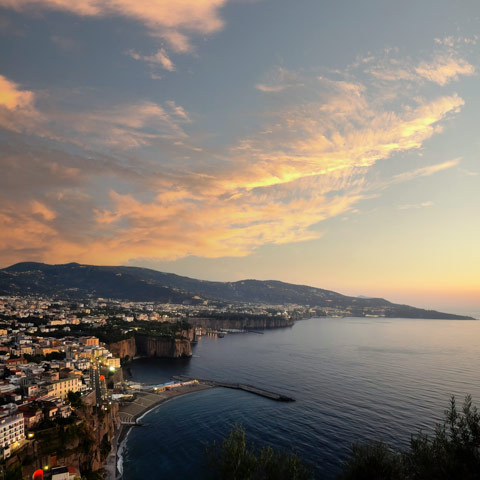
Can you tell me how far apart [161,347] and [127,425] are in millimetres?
57819

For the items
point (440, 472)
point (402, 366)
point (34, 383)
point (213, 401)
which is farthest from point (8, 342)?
point (402, 366)

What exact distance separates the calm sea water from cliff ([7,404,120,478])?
367cm

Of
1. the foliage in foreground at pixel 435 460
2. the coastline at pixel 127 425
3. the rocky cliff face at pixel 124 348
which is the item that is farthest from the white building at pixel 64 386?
the rocky cliff face at pixel 124 348

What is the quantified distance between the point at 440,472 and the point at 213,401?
42635 mm

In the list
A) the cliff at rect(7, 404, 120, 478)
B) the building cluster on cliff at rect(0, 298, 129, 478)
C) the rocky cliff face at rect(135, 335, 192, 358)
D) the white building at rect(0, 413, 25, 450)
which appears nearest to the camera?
the white building at rect(0, 413, 25, 450)

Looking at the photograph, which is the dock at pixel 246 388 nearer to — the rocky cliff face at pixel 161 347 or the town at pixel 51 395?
the town at pixel 51 395

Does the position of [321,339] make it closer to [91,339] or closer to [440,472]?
[91,339]

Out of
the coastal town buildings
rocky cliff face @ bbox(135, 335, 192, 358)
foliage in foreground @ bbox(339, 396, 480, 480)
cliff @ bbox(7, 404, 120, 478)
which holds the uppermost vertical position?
foliage in foreground @ bbox(339, 396, 480, 480)

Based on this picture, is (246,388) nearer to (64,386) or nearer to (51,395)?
(64,386)

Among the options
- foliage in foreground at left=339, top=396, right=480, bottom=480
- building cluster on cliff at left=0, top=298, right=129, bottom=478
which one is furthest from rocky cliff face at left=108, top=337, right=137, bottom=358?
foliage in foreground at left=339, top=396, right=480, bottom=480

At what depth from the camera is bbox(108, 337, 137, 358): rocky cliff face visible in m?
87.7

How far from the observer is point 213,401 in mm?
57062

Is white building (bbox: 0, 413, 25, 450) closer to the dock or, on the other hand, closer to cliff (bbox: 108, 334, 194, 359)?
the dock

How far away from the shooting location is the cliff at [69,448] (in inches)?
1156
